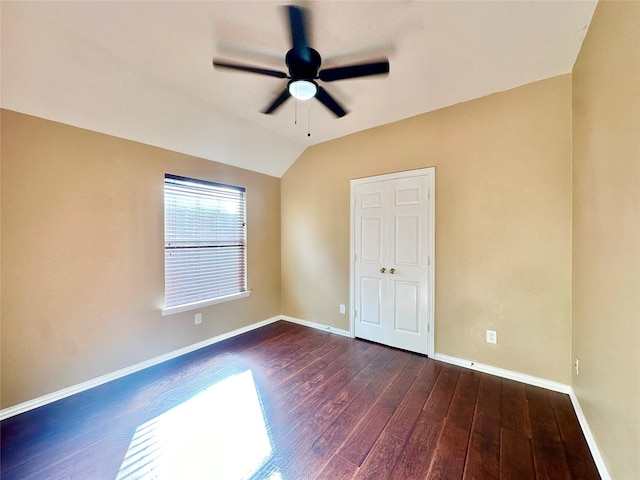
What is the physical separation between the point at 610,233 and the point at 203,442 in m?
2.82

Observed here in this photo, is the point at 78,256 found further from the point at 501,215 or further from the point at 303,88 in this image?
the point at 501,215

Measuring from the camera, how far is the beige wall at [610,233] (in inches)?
45.1

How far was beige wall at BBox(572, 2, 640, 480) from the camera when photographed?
1145 millimetres

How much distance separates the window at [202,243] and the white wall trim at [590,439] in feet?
11.7

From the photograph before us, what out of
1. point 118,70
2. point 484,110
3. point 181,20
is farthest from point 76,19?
point 484,110

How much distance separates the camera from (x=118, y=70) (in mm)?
2035

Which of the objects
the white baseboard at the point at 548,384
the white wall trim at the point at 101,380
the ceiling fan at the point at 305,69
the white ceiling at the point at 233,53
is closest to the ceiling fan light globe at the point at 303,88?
the ceiling fan at the point at 305,69

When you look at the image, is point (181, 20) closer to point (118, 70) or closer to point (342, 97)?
point (118, 70)

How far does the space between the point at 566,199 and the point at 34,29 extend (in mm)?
4155

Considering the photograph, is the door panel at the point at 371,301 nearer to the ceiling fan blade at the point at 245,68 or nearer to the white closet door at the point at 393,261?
the white closet door at the point at 393,261

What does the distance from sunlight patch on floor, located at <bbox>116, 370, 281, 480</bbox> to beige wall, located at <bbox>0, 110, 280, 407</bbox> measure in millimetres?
1038

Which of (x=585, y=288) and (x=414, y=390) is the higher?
(x=585, y=288)

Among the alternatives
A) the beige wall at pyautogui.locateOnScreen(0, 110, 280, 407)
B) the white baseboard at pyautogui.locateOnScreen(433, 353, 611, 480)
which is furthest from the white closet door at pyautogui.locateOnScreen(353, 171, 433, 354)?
the beige wall at pyautogui.locateOnScreen(0, 110, 280, 407)

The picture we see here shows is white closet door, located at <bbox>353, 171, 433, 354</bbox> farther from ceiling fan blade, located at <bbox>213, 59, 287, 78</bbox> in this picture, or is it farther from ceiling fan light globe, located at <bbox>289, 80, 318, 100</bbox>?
ceiling fan blade, located at <bbox>213, 59, 287, 78</bbox>
